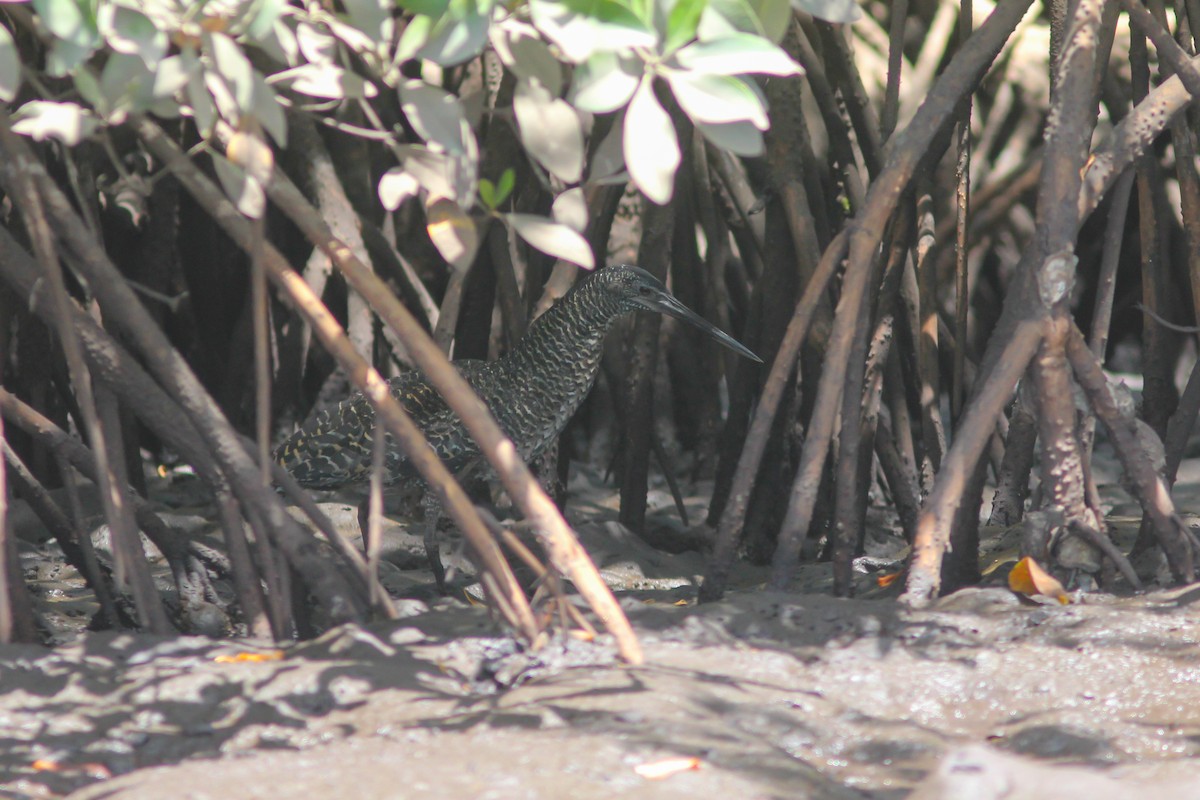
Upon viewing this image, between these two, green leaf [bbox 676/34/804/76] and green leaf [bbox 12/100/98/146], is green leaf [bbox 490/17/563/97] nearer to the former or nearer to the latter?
green leaf [bbox 676/34/804/76]

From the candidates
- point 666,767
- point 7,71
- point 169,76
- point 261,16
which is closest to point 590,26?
point 261,16

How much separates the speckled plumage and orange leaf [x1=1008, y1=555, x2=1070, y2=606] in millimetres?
1357

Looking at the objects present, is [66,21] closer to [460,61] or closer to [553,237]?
[460,61]

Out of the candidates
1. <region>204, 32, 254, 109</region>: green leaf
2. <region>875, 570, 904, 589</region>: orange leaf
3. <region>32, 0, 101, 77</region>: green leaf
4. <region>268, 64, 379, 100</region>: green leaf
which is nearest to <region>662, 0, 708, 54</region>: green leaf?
<region>268, 64, 379, 100</region>: green leaf

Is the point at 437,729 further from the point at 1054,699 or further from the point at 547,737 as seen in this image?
the point at 1054,699

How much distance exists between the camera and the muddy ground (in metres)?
1.92

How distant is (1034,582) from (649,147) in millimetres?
1459

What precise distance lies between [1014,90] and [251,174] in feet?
17.8

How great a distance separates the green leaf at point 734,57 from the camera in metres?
1.89

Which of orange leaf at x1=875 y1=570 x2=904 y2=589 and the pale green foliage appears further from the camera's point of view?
orange leaf at x1=875 y1=570 x2=904 y2=589

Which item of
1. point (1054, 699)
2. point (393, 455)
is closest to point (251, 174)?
point (1054, 699)

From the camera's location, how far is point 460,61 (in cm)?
197

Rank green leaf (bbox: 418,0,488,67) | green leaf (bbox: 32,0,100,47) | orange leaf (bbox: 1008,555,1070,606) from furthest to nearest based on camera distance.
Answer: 1. orange leaf (bbox: 1008,555,1070,606)
2. green leaf (bbox: 418,0,488,67)
3. green leaf (bbox: 32,0,100,47)

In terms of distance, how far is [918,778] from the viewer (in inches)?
83.5
